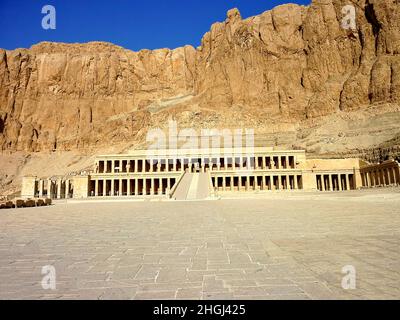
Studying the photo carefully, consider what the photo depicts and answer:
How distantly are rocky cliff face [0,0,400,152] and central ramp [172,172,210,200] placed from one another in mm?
36740

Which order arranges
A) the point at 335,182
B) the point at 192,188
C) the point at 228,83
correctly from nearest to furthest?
the point at 192,188, the point at 335,182, the point at 228,83

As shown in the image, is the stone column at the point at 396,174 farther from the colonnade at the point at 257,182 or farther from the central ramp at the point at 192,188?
the central ramp at the point at 192,188

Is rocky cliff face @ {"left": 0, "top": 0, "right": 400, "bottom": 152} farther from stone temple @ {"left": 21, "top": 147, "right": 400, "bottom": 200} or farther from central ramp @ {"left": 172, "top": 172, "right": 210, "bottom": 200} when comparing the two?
central ramp @ {"left": 172, "top": 172, "right": 210, "bottom": 200}

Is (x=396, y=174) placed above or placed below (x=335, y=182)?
above

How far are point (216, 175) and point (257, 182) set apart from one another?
8470 millimetres

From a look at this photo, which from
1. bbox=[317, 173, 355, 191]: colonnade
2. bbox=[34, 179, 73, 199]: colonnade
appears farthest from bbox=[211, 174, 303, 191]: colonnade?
bbox=[34, 179, 73, 199]: colonnade

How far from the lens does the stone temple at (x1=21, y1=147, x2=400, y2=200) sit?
160ft

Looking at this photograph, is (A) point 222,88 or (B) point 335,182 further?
(A) point 222,88

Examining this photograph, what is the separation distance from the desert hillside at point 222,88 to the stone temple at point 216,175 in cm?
1345

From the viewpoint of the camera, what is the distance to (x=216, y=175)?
52688mm

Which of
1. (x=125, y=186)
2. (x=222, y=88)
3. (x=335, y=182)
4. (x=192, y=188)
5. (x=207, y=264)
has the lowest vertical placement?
(x=207, y=264)

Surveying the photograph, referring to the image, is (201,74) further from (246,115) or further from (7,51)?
(7,51)

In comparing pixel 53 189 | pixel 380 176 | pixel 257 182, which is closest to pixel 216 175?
pixel 257 182

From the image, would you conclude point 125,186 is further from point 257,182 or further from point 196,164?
point 257,182
